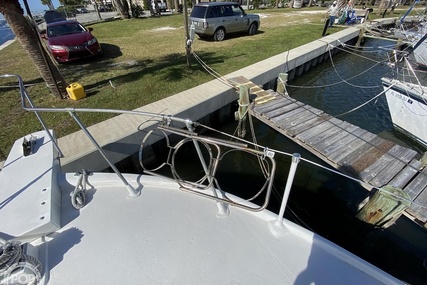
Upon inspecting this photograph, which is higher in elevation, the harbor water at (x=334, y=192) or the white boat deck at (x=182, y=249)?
the white boat deck at (x=182, y=249)

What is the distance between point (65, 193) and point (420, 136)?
27.8ft

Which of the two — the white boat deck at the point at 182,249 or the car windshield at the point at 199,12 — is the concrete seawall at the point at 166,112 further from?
the car windshield at the point at 199,12

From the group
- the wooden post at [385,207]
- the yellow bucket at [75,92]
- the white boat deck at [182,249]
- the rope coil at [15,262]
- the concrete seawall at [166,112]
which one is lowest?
the wooden post at [385,207]

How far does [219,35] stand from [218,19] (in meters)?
0.82

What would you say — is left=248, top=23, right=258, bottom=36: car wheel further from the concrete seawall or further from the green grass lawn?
the concrete seawall

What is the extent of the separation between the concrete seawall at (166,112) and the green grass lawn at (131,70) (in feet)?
1.63

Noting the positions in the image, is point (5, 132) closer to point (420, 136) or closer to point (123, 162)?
point (123, 162)

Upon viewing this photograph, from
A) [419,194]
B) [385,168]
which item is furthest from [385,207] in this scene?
[385,168]

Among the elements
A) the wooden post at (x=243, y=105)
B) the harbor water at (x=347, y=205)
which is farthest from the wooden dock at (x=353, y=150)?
the harbor water at (x=347, y=205)

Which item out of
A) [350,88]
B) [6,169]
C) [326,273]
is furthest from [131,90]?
[350,88]

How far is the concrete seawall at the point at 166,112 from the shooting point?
4.30 metres

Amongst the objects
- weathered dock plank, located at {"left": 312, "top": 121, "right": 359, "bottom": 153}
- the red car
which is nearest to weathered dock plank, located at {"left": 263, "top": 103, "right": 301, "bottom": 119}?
weathered dock plank, located at {"left": 312, "top": 121, "right": 359, "bottom": 153}

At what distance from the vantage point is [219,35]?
12094 mm

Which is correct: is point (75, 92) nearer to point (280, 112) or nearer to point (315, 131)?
point (280, 112)
